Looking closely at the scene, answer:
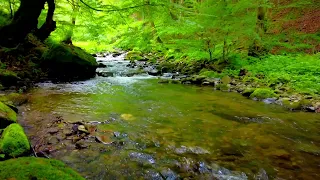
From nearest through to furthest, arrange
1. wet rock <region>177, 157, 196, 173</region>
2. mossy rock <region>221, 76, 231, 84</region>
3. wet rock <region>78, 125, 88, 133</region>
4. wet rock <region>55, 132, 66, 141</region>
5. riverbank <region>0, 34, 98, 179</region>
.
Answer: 1. riverbank <region>0, 34, 98, 179</region>
2. wet rock <region>177, 157, 196, 173</region>
3. wet rock <region>55, 132, 66, 141</region>
4. wet rock <region>78, 125, 88, 133</region>
5. mossy rock <region>221, 76, 231, 84</region>

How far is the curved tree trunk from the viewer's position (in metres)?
7.92

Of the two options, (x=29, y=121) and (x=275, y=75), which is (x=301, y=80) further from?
(x=29, y=121)

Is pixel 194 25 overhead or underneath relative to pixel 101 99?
overhead

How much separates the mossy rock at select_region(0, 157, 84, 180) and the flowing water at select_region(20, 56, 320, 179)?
73 centimetres

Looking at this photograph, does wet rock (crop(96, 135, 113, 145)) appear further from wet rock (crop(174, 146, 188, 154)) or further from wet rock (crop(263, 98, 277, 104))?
wet rock (crop(263, 98, 277, 104))

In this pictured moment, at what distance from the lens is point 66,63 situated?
10.2 metres

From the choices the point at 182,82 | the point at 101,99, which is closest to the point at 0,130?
the point at 101,99

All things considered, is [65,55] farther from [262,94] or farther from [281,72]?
[281,72]

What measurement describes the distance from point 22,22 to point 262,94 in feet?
25.4

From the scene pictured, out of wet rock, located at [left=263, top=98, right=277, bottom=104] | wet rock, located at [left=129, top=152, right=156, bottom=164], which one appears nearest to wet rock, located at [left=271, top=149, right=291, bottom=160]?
wet rock, located at [left=129, top=152, right=156, bottom=164]

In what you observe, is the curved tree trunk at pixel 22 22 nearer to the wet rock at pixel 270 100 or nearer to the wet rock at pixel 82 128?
the wet rock at pixel 82 128

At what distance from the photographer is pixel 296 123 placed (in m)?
5.43

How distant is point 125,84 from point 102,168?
6.38m

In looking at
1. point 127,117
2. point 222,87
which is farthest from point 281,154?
point 222,87
